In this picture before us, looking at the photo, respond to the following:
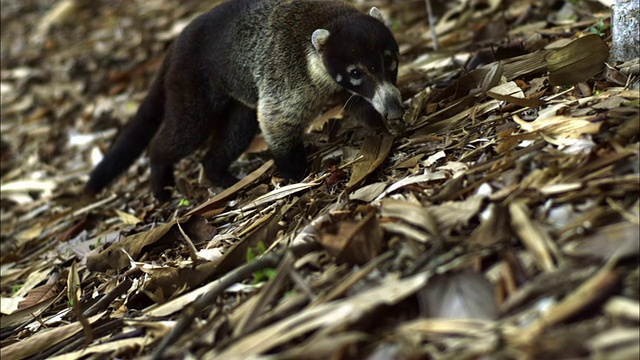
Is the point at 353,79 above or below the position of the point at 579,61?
above

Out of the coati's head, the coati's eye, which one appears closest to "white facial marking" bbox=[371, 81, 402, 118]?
the coati's head

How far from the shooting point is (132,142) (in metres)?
6.59

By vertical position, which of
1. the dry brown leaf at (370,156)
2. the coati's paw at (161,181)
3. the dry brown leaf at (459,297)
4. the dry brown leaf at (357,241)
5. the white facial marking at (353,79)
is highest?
the white facial marking at (353,79)

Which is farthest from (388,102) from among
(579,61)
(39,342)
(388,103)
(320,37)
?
(39,342)

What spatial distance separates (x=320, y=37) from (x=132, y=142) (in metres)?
2.51

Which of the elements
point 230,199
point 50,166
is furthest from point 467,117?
point 50,166

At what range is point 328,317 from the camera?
8.86 ft

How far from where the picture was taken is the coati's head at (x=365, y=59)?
4.86 m

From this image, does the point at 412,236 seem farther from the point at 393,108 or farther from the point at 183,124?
the point at 183,124

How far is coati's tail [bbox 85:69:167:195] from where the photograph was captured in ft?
21.4

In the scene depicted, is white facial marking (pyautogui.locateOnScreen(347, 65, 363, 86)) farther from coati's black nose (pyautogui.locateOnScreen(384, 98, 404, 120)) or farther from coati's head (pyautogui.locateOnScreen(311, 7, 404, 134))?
coati's black nose (pyautogui.locateOnScreen(384, 98, 404, 120))

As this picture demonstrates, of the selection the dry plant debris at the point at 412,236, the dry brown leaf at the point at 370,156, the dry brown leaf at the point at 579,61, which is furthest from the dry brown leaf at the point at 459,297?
the dry brown leaf at the point at 579,61

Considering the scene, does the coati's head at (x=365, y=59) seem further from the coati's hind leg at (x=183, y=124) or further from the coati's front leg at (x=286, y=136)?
the coati's hind leg at (x=183, y=124)

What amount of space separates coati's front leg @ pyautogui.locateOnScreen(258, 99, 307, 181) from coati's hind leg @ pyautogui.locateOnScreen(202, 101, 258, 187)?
0.71 meters
